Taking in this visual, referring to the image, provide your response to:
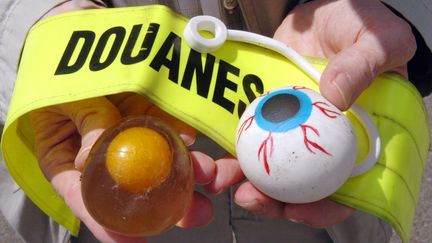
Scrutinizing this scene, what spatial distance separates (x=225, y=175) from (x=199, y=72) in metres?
0.17

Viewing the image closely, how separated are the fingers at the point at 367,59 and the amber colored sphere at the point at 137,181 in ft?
0.82

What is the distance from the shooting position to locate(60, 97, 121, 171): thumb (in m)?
0.96

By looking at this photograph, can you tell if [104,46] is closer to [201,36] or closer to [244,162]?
[201,36]

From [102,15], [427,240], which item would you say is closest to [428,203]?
[427,240]

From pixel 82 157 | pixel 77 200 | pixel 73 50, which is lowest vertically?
pixel 77 200

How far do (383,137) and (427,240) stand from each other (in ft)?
3.21

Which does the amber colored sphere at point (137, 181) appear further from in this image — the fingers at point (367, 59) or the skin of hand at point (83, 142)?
the fingers at point (367, 59)

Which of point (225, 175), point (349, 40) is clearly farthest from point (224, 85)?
point (349, 40)

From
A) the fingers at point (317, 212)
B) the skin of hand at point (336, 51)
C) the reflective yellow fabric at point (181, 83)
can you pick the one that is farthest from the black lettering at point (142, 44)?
the fingers at point (317, 212)

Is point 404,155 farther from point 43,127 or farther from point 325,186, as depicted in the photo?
point 43,127

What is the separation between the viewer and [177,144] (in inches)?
34.5

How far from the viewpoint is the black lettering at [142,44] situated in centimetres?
94

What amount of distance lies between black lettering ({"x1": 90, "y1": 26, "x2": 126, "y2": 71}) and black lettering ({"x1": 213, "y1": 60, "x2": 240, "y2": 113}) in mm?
170

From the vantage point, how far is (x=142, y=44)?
96cm
